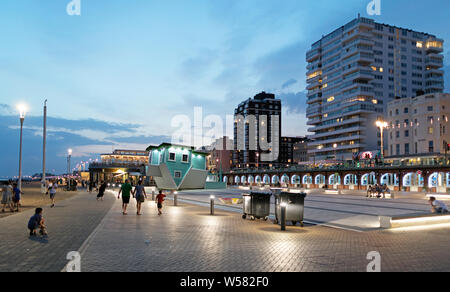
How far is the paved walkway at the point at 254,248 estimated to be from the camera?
7.54m

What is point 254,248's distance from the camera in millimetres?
9461

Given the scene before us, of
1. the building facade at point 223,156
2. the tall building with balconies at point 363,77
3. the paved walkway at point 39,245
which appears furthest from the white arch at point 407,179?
the building facade at point 223,156

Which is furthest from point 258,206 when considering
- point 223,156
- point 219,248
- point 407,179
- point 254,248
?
point 223,156

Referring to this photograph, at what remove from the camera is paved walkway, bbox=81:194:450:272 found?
24.7 feet

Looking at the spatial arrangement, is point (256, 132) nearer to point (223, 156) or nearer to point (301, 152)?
point (223, 156)

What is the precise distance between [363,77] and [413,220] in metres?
97.4

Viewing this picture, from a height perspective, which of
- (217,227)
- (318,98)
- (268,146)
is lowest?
(217,227)

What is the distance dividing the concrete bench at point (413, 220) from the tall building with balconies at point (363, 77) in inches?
3519

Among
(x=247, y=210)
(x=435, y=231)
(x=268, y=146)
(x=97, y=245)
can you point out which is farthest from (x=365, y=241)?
(x=268, y=146)

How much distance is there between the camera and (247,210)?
53.8ft

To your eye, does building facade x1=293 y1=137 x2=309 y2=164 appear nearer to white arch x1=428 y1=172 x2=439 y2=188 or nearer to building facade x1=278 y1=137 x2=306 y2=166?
building facade x1=278 y1=137 x2=306 y2=166

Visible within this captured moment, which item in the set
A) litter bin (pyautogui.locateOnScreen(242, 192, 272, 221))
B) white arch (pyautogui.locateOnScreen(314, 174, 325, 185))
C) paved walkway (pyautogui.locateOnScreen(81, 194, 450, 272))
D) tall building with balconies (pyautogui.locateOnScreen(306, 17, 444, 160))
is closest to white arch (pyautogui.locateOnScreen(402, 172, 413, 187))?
white arch (pyautogui.locateOnScreen(314, 174, 325, 185))
